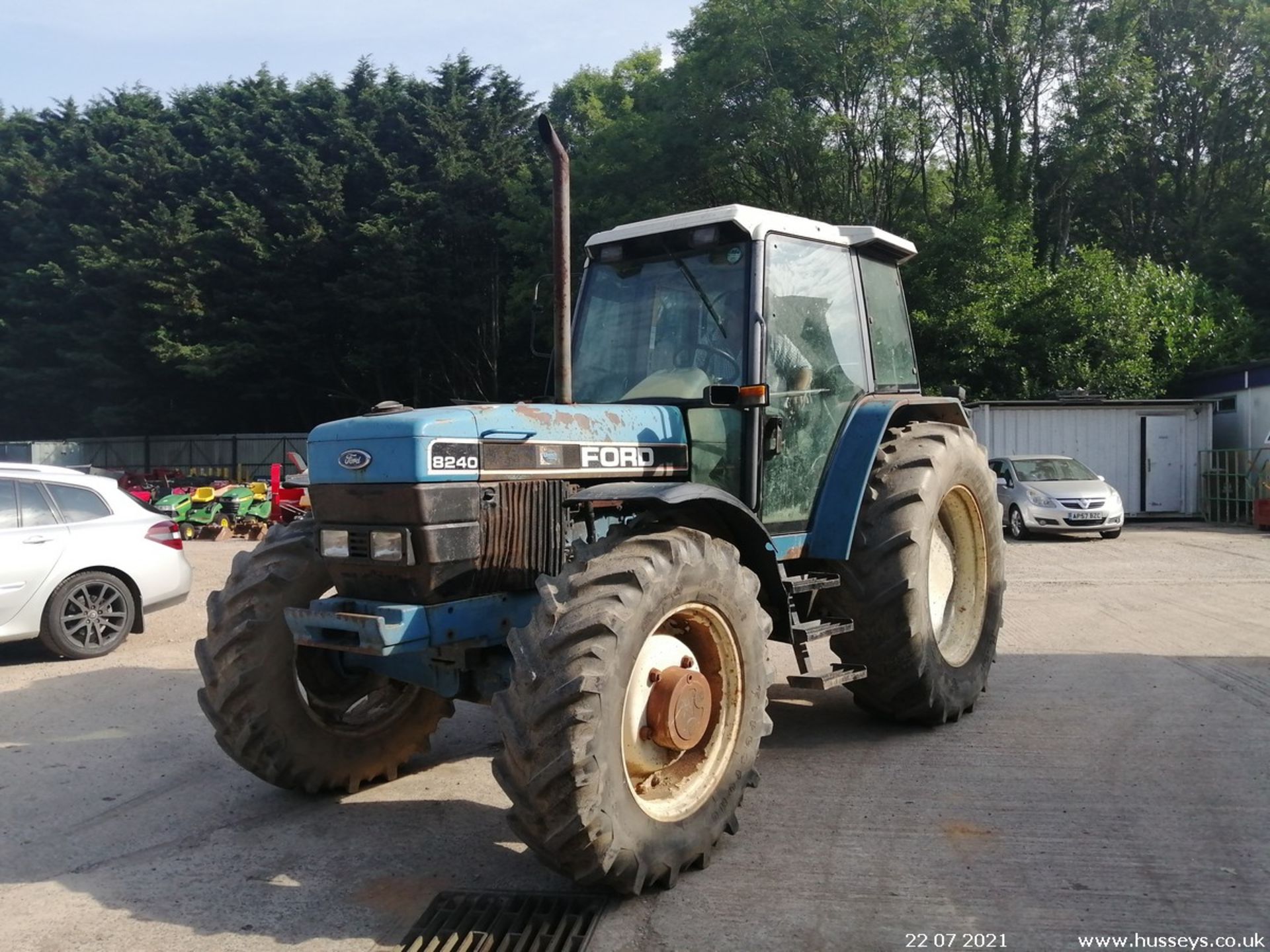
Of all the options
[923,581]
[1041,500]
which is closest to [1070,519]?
[1041,500]

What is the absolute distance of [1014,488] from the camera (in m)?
17.7

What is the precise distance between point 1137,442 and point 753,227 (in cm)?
1866

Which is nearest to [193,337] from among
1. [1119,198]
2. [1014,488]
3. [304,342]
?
[304,342]

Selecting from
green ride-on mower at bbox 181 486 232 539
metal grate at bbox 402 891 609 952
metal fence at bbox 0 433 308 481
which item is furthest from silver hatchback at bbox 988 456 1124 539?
metal fence at bbox 0 433 308 481

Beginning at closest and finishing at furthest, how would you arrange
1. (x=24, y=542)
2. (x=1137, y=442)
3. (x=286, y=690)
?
(x=286, y=690)
(x=24, y=542)
(x=1137, y=442)

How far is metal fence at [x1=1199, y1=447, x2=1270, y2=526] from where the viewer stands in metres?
19.3

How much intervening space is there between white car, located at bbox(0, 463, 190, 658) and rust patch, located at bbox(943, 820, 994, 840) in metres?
7.00

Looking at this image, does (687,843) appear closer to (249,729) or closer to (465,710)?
(249,729)

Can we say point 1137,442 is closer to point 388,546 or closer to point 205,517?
point 205,517

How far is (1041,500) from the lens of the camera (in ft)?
56.4

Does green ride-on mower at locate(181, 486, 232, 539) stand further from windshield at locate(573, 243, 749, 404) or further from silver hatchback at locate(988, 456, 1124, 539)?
windshield at locate(573, 243, 749, 404)

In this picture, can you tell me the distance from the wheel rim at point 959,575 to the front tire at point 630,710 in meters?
2.36

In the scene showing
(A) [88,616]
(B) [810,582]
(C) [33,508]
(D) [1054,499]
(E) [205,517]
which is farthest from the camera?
(E) [205,517]

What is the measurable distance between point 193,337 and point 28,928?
1279 inches
